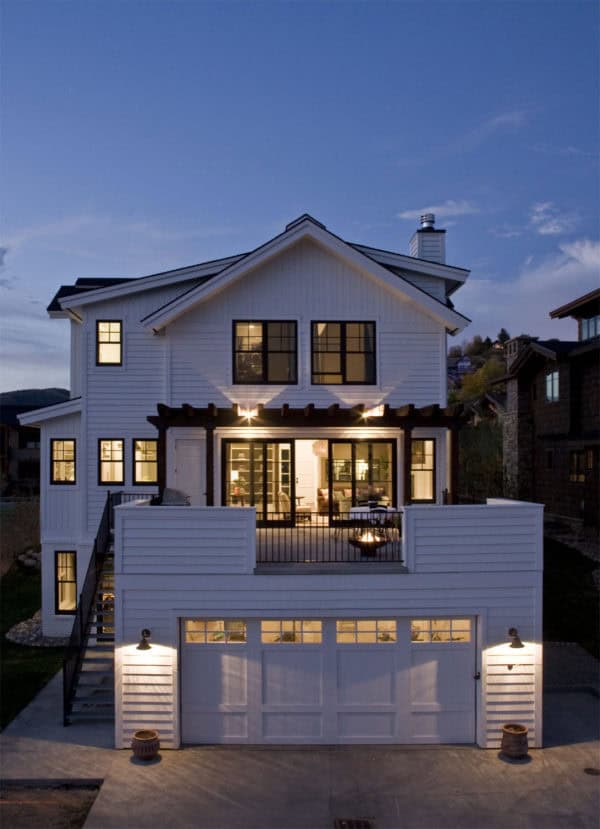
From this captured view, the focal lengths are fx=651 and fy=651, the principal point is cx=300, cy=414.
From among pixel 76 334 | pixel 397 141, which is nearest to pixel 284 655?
pixel 76 334

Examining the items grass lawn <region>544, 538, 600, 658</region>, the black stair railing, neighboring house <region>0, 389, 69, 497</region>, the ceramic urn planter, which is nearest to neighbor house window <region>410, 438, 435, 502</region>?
grass lawn <region>544, 538, 600, 658</region>

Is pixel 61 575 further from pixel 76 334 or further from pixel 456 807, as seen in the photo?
pixel 456 807

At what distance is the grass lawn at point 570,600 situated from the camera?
16.5 m

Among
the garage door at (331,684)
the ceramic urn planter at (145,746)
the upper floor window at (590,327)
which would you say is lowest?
the ceramic urn planter at (145,746)

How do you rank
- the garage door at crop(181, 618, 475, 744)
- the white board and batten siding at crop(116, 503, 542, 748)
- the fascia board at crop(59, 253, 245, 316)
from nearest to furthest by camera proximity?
the white board and batten siding at crop(116, 503, 542, 748) → the garage door at crop(181, 618, 475, 744) → the fascia board at crop(59, 253, 245, 316)

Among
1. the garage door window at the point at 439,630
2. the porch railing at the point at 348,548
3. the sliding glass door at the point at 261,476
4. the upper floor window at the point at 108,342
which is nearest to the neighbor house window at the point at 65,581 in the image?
the sliding glass door at the point at 261,476

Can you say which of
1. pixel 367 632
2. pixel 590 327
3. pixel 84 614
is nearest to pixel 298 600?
pixel 367 632

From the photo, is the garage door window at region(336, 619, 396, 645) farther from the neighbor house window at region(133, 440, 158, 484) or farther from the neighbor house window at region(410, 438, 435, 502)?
the neighbor house window at region(133, 440, 158, 484)

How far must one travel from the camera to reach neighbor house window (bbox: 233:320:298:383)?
15.2 meters

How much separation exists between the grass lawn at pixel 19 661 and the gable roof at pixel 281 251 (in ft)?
26.2

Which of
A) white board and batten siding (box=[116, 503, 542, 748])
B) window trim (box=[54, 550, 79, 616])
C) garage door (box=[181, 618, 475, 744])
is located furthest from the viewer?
window trim (box=[54, 550, 79, 616])

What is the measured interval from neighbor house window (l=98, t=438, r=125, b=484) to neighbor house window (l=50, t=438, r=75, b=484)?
99 cm

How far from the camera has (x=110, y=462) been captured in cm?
1581

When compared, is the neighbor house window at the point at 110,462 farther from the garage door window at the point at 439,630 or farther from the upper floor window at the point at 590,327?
the upper floor window at the point at 590,327
